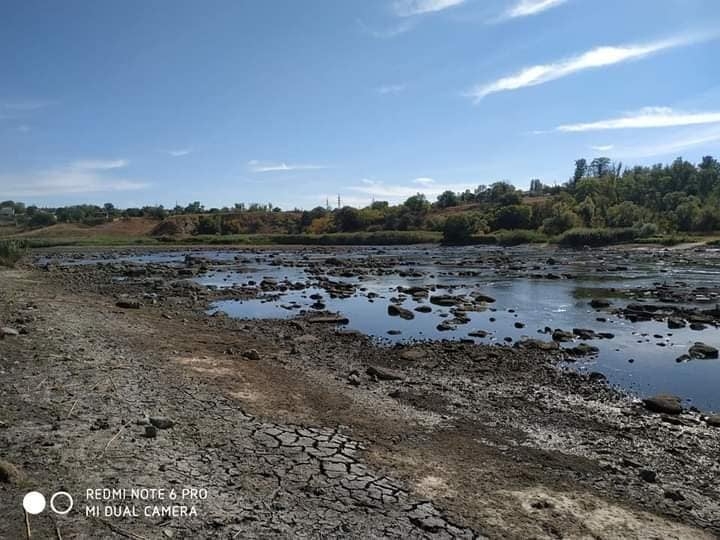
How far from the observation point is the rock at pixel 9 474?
18.5 ft

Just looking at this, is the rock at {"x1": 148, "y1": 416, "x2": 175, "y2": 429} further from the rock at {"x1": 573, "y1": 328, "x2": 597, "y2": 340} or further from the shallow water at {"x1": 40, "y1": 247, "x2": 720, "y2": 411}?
the rock at {"x1": 573, "y1": 328, "x2": 597, "y2": 340}

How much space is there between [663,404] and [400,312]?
13.7 meters

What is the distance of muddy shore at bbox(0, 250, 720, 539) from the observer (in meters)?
5.78

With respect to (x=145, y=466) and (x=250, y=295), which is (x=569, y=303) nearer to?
(x=250, y=295)

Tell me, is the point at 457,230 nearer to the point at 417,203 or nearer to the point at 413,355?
the point at 417,203

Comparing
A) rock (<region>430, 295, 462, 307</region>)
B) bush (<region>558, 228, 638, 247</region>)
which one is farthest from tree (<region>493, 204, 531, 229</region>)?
rock (<region>430, 295, 462, 307</region>)

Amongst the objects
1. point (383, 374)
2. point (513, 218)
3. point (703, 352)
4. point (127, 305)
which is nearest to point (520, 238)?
point (513, 218)

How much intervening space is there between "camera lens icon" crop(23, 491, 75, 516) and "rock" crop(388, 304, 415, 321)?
1827 cm

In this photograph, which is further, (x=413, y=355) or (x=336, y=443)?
(x=413, y=355)

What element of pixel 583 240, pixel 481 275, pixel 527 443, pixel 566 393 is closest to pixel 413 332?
pixel 566 393

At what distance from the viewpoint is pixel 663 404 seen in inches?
452

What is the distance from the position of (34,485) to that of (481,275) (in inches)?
1640

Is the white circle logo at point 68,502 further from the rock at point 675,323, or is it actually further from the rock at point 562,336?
the rock at point 675,323

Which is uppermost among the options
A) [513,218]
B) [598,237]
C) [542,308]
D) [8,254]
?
[513,218]
